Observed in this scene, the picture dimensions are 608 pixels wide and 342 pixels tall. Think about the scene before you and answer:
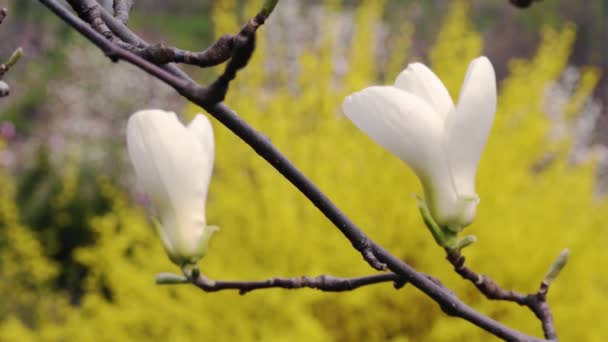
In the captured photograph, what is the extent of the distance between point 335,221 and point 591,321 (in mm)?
1388

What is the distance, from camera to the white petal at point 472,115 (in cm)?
46

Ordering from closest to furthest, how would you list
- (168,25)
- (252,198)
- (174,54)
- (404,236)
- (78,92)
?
(174,54), (404,236), (252,198), (78,92), (168,25)

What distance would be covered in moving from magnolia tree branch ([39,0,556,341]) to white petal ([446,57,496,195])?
10 cm

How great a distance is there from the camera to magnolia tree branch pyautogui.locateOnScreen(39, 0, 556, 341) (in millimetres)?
303

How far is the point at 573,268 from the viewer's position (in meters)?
1.79

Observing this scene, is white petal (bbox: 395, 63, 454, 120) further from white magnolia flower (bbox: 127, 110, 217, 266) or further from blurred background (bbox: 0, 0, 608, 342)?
blurred background (bbox: 0, 0, 608, 342)

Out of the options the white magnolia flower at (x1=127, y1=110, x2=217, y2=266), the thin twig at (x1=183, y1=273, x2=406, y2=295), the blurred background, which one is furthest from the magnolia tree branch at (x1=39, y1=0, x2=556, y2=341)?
the blurred background

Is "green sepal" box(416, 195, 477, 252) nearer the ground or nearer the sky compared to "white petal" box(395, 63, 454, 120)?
nearer the ground

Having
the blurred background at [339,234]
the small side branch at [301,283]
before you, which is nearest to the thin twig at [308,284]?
the small side branch at [301,283]

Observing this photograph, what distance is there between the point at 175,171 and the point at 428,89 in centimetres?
20

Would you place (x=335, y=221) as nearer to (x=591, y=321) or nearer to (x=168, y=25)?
(x=591, y=321)

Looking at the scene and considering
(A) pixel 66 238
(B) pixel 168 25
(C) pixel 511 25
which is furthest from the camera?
(B) pixel 168 25

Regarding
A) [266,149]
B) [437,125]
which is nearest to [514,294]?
[437,125]

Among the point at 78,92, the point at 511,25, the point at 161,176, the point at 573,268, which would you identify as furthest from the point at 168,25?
the point at 161,176
